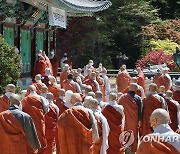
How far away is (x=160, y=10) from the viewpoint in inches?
1839

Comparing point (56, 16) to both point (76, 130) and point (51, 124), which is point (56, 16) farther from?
point (76, 130)

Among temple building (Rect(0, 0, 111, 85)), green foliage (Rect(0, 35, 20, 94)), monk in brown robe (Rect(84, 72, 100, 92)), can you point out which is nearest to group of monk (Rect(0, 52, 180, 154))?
green foliage (Rect(0, 35, 20, 94))

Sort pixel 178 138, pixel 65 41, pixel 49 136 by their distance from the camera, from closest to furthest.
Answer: pixel 178 138 < pixel 49 136 < pixel 65 41

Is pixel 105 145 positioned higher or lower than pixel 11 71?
lower

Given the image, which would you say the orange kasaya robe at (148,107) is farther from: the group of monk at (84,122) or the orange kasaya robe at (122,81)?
the orange kasaya robe at (122,81)

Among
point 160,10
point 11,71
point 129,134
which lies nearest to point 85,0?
point 160,10

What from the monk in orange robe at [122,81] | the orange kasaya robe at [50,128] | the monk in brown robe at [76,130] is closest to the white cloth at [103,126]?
the monk in brown robe at [76,130]

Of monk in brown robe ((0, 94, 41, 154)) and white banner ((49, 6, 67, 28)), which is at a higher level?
white banner ((49, 6, 67, 28))

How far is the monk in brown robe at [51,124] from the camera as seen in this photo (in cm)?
1156

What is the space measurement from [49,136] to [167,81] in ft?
24.7

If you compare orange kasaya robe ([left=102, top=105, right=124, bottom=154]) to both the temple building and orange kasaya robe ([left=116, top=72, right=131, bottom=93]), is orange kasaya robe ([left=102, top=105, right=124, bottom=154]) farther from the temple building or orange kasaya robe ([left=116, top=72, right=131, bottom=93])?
the temple building

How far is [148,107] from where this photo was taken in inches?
483

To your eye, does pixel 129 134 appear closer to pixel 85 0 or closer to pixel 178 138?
pixel 178 138

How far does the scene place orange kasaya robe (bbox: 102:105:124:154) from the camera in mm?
10789
